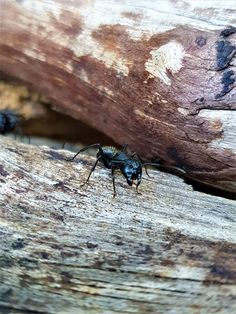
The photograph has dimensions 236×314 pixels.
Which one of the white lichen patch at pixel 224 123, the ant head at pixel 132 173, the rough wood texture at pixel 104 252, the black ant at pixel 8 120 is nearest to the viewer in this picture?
the rough wood texture at pixel 104 252

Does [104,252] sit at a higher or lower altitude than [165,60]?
lower

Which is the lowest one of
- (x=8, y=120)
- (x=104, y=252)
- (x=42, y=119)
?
(x=104, y=252)

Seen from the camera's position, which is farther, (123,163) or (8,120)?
(8,120)

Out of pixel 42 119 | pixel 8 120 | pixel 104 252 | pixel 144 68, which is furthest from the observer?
pixel 42 119

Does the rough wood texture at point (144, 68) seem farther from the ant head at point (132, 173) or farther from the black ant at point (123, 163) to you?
the ant head at point (132, 173)

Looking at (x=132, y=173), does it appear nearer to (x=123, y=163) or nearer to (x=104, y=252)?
(x=123, y=163)

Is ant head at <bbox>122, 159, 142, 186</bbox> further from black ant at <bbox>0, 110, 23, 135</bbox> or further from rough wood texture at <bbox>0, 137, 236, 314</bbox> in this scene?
black ant at <bbox>0, 110, 23, 135</bbox>

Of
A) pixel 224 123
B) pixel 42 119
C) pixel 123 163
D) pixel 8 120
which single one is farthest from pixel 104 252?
pixel 42 119

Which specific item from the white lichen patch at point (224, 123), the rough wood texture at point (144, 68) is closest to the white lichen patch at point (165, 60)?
the rough wood texture at point (144, 68)
